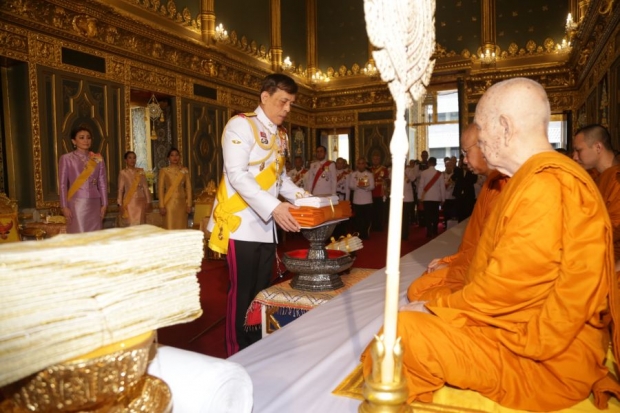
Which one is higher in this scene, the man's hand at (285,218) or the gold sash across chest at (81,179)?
the gold sash across chest at (81,179)

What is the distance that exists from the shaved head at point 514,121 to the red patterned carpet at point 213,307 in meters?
2.35

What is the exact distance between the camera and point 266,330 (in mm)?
2740

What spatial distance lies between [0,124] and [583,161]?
709 centimetres

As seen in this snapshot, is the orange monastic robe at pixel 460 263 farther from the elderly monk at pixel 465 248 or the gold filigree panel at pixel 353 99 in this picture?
the gold filigree panel at pixel 353 99

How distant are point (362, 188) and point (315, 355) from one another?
7.97 metres

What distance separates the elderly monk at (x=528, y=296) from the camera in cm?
131

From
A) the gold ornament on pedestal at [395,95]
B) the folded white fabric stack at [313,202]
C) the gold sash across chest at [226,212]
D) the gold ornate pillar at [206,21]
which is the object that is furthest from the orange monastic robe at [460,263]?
the gold ornate pillar at [206,21]

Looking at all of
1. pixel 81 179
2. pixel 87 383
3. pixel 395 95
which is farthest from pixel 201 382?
pixel 81 179

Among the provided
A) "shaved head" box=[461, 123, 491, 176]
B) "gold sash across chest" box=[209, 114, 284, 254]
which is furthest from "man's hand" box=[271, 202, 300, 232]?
"shaved head" box=[461, 123, 491, 176]

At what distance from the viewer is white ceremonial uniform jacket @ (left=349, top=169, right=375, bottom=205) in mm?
9609

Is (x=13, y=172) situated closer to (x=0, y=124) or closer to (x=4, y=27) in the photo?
(x=0, y=124)

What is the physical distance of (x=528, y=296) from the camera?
136 centimetres

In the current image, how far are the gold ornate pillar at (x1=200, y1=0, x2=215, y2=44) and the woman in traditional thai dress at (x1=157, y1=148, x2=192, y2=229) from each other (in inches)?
142

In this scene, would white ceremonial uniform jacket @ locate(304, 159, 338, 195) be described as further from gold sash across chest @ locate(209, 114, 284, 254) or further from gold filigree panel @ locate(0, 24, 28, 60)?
gold sash across chest @ locate(209, 114, 284, 254)
